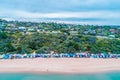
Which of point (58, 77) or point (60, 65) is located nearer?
point (58, 77)

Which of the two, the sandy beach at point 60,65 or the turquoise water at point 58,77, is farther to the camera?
the sandy beach at point 60,65

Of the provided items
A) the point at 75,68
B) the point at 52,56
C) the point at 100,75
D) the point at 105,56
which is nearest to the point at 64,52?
the point at 52,56

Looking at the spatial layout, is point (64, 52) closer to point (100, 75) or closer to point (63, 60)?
point (63, 60)

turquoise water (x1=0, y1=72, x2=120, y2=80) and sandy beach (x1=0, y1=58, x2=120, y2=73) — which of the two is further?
sandy beach (x1=0, y1=58, x2=120, y2=73)

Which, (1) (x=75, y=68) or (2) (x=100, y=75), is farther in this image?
(1) (x=75, y=68)

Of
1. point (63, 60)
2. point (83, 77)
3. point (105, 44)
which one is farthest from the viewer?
point (105, 44)

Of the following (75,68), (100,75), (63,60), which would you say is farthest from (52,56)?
(100,75)

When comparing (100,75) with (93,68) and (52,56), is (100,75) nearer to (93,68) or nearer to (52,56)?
(93,68)

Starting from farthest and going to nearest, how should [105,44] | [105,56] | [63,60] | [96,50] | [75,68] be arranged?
[105,44] < [96,50] < [105,56] < [63,60] < [75,68]
